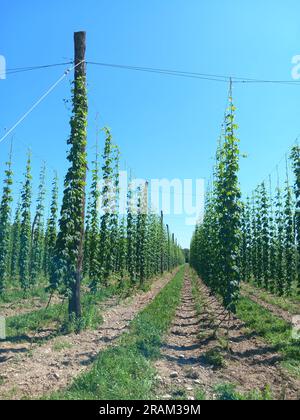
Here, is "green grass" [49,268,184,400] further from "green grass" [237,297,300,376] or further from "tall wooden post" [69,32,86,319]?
"green grass" [237,297,300,376]

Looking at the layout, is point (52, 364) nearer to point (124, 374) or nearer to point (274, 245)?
point (124, 374)

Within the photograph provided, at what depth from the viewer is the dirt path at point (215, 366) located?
6090 mm

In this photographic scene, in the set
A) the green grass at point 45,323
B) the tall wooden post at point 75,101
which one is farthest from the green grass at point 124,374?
the tall wooden post at point 75,101

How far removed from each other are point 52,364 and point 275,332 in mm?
5914

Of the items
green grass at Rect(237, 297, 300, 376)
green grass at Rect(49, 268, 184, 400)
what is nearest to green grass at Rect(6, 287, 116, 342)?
green grass at Rect(49, 268, 184, 400)

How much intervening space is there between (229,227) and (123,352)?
4.64 m

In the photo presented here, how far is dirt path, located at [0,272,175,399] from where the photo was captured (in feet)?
19.2

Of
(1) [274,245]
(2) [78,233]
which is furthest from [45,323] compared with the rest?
(1) [274,245]

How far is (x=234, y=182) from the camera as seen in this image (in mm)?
10828

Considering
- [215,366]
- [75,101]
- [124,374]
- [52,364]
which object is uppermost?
[75,101]

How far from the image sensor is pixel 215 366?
743cm

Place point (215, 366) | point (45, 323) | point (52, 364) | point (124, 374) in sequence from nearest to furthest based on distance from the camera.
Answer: point (124, 374) < point (52, 364) < point (215, 366) < point (45, 323)
